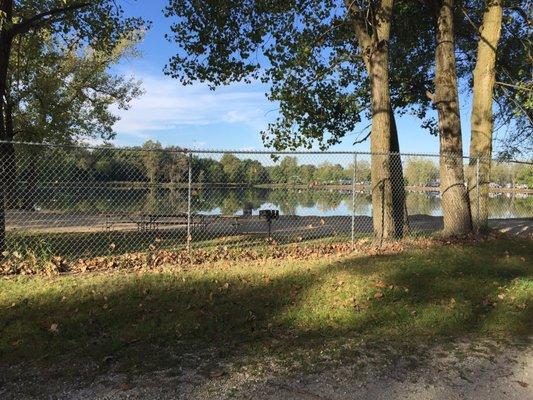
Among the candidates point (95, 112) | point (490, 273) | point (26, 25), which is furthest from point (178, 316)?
point (95, 112)

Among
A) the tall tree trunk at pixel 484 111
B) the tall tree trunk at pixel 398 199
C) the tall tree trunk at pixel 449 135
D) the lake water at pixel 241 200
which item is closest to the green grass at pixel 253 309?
the tall tree trunk at pixel 398 199

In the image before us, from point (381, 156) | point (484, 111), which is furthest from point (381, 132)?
point (484, 111)

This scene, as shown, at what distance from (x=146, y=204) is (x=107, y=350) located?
18881 millimetres

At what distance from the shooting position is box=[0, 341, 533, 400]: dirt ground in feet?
13.0

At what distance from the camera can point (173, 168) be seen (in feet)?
67.3

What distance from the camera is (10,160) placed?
12.2 metres

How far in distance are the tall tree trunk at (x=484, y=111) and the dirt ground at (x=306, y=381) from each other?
881 cm

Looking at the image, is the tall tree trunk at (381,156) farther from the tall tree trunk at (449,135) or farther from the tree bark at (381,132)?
the tall tree trunk at (449,135)

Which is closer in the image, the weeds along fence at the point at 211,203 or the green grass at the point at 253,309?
the green grass at the point at 253,309

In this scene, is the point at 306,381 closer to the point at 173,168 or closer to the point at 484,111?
the point at 484,111

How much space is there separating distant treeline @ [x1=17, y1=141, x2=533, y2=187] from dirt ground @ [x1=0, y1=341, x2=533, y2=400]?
4048 mm

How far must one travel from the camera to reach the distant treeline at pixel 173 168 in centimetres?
1324

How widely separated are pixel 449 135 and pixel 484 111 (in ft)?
4.95

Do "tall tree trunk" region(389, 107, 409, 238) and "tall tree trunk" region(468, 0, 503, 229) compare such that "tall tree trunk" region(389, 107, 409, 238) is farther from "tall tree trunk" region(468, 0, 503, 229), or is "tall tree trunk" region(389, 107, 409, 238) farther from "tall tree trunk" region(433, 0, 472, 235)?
"tall tree trunk" region(468, 0, 503, 229)
